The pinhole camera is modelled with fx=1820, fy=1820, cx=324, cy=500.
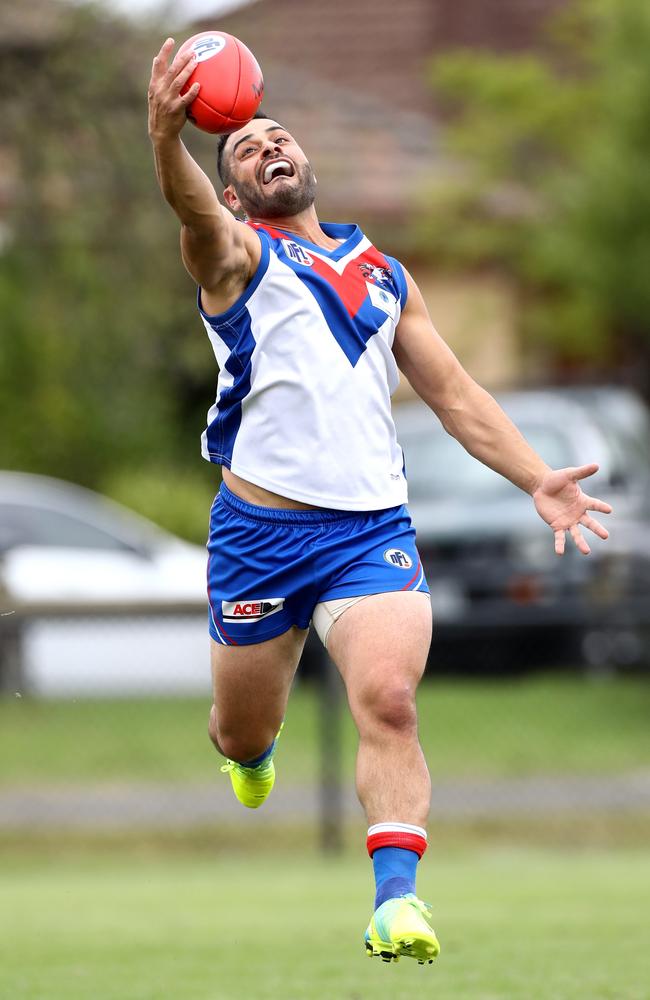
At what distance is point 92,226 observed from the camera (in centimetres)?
1490

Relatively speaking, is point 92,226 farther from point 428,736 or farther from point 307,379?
point 307,379

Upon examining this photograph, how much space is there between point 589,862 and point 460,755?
192cm

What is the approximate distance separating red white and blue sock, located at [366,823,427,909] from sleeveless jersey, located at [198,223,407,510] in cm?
95

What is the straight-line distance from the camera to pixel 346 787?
39.7ft

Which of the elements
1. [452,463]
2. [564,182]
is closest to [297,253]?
[452,463]

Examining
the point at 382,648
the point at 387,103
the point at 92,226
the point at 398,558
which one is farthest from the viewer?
the point at 387,103

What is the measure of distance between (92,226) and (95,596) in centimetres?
312

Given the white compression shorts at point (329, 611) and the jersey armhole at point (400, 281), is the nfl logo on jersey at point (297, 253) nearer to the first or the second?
the jersey armhole at point (400, 281)

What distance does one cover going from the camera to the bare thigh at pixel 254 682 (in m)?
5.54

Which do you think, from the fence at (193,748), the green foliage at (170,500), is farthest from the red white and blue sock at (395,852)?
the green foliage at (170,500)

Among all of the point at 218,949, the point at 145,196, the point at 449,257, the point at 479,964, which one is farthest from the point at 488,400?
the point at 449,257

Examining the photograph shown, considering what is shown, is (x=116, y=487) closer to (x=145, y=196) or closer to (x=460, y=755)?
(x=145, y=196)

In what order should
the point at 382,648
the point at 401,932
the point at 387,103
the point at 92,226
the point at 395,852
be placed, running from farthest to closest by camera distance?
the point at 387,103
the point at 92,226
the point at 382,648
the point at 395,852
the point at 401,932

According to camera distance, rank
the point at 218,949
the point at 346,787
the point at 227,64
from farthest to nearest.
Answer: the point at 346,787
the point at 218,949
the point at 227,64
